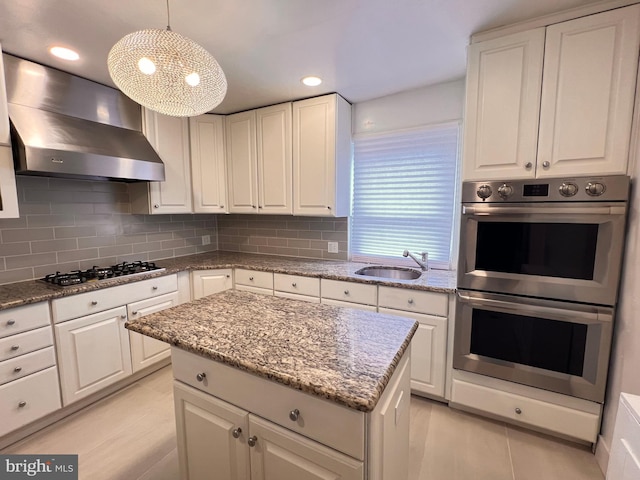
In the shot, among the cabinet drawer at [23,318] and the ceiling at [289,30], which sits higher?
the ceiling at [289,30]

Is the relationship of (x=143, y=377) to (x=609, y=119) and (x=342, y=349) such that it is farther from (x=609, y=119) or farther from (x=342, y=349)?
(x=609, y=119)

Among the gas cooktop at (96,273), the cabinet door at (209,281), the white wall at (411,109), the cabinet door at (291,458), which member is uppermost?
the white wall at (411,109)

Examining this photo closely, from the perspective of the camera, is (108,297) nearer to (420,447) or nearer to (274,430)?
(274,430)

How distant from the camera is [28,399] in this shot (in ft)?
5.84

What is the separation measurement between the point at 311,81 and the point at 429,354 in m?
2.21

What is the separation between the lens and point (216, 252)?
3.56 m

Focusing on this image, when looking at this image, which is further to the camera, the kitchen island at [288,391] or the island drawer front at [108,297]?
the island drawer front at [108,297]

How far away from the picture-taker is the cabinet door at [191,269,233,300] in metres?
2.77

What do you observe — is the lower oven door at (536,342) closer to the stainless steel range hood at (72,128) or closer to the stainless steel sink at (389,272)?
the stainless steel sink at (389,272)

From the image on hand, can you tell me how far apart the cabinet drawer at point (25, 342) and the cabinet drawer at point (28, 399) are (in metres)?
0.17

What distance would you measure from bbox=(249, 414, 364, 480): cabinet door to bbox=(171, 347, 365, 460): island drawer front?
0.03 meters

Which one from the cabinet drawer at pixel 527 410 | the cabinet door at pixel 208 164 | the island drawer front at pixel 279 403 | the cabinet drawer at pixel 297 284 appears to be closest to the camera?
the island drawer front at pixel 279 403

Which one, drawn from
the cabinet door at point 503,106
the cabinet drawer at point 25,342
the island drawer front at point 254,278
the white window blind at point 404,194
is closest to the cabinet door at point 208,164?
the island drawer front at point 254,278
